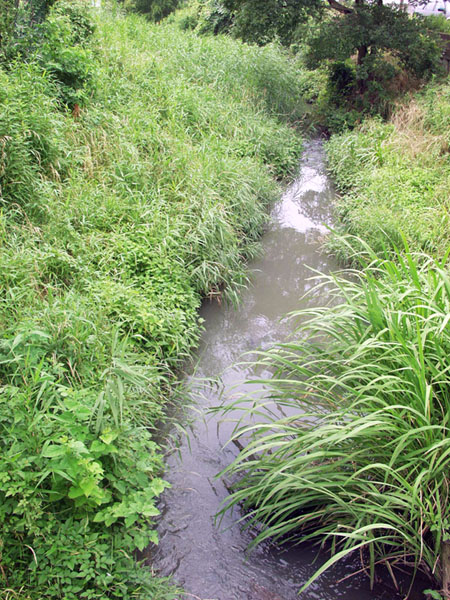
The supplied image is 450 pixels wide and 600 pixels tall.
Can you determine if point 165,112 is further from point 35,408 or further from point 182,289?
point 35,408

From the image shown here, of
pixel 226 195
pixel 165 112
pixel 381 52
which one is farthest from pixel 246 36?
pixel 226 195

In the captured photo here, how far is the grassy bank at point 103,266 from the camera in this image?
2.24m

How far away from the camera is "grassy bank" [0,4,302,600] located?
224 centimetres

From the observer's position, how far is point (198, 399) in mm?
3652

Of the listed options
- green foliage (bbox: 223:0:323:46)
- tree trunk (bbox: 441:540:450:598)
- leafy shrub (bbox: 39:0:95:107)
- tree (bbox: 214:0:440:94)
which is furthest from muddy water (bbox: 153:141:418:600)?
green foliage (bbox: 223:0:323:46)

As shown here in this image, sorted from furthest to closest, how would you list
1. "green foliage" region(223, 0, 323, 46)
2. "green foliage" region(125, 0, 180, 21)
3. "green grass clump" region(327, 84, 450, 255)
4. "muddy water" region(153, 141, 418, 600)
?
"green foliage" region(125, 0, 180, 21) → "green foliage" region(223, 0, 323, 46) → "green grass clump" region(327, 84, 450, 255) → "muddy water" region(153, 141, 418, 600)

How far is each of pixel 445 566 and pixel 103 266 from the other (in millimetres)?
3083

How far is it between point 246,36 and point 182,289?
7.47 m

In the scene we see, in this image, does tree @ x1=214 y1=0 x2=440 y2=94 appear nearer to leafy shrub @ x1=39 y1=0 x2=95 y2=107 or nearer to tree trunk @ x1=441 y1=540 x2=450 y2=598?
leafy shrub @ x1=39 y1=0 x2=95 y2=107

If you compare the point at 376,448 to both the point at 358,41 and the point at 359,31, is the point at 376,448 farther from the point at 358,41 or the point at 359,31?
the point at 359,31

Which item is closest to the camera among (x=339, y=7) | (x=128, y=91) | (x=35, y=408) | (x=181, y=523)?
(x=35, y=408)

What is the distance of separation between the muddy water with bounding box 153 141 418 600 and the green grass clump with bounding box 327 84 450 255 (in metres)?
1.17

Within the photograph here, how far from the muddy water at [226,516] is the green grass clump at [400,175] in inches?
46.1

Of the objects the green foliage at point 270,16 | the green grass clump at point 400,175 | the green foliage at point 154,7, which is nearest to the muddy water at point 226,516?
the green grass clump at point 400,175
